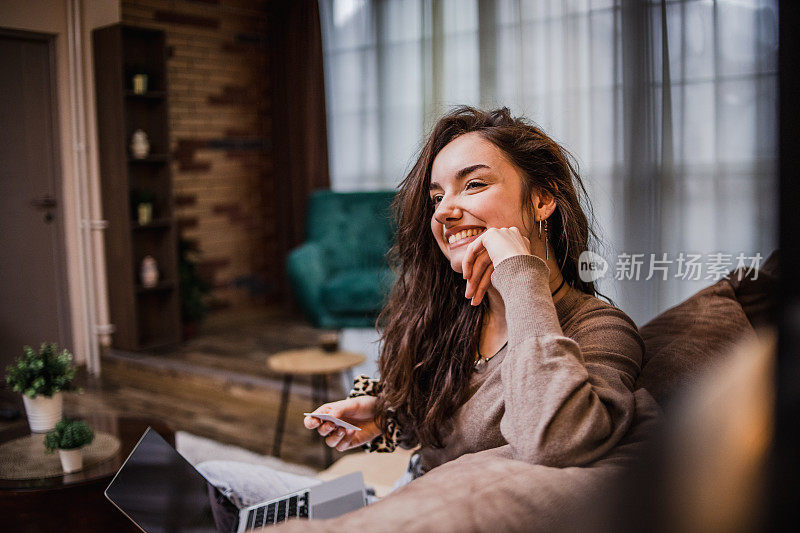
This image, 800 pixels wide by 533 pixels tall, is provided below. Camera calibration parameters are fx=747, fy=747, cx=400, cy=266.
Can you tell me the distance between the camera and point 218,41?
5.09 metres

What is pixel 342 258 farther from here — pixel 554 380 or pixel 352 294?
pixel 554 380

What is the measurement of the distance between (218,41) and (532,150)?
453 centimetres

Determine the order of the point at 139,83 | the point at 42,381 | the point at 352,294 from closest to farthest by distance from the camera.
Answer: the point at 42,381, the point at 352,294, the point at 139,83

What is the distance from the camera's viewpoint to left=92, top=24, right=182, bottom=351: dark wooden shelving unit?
414cm

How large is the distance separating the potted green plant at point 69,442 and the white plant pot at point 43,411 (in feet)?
0.55

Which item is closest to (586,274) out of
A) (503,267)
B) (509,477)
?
(503,267)

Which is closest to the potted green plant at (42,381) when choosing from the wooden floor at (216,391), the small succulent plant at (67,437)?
the small succulent plant at (67,437)

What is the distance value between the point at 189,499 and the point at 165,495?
4 cm

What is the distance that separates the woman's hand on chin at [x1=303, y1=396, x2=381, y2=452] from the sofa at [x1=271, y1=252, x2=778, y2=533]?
0.36 meters

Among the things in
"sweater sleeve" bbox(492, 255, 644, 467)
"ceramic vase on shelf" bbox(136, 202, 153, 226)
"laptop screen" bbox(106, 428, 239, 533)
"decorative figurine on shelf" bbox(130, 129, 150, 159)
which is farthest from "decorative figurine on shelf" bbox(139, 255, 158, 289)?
"sweater sleeve" bbox(492, 255, 644, 467)

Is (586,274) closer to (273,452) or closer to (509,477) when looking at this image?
(509,477)

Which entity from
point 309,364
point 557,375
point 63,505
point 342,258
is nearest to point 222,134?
point 342,258

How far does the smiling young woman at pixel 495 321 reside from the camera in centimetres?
76

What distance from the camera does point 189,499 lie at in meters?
1.10
